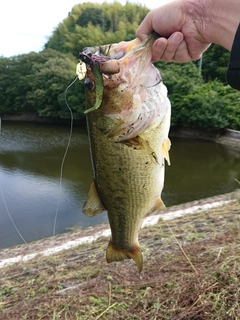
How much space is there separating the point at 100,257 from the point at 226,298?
1.86 meters

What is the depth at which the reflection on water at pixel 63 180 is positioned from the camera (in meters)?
9.48

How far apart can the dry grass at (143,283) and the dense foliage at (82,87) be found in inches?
704

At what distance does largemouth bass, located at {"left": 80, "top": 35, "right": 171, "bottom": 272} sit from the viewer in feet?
5.11

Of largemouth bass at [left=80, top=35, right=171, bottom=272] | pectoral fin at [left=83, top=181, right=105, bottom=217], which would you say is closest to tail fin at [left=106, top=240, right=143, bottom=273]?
largemouth bass at [left=80, top=35, right=171, bottom=272]

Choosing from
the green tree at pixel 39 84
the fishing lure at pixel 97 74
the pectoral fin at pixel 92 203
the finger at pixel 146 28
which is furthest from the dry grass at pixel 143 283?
the green tree at pixel 39 84

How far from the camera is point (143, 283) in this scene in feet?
11.2

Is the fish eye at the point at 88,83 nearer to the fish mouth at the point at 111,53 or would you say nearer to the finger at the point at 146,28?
the fish mouth at the point at 111,53

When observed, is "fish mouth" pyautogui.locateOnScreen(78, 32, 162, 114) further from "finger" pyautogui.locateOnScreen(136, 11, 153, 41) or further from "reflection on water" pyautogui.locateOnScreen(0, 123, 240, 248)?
"reflection on water" pyautogui.locateOnScreen(0, 123, 240, 248)

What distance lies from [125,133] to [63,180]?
40.4 feet

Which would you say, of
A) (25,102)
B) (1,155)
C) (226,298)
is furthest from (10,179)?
(25,102)

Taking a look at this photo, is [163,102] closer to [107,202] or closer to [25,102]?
[107,202]

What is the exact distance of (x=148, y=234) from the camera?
4977mm

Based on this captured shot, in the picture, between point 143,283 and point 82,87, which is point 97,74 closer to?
point 143,283

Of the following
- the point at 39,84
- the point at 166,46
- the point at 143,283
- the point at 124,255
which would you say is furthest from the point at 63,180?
the point at 39,84
